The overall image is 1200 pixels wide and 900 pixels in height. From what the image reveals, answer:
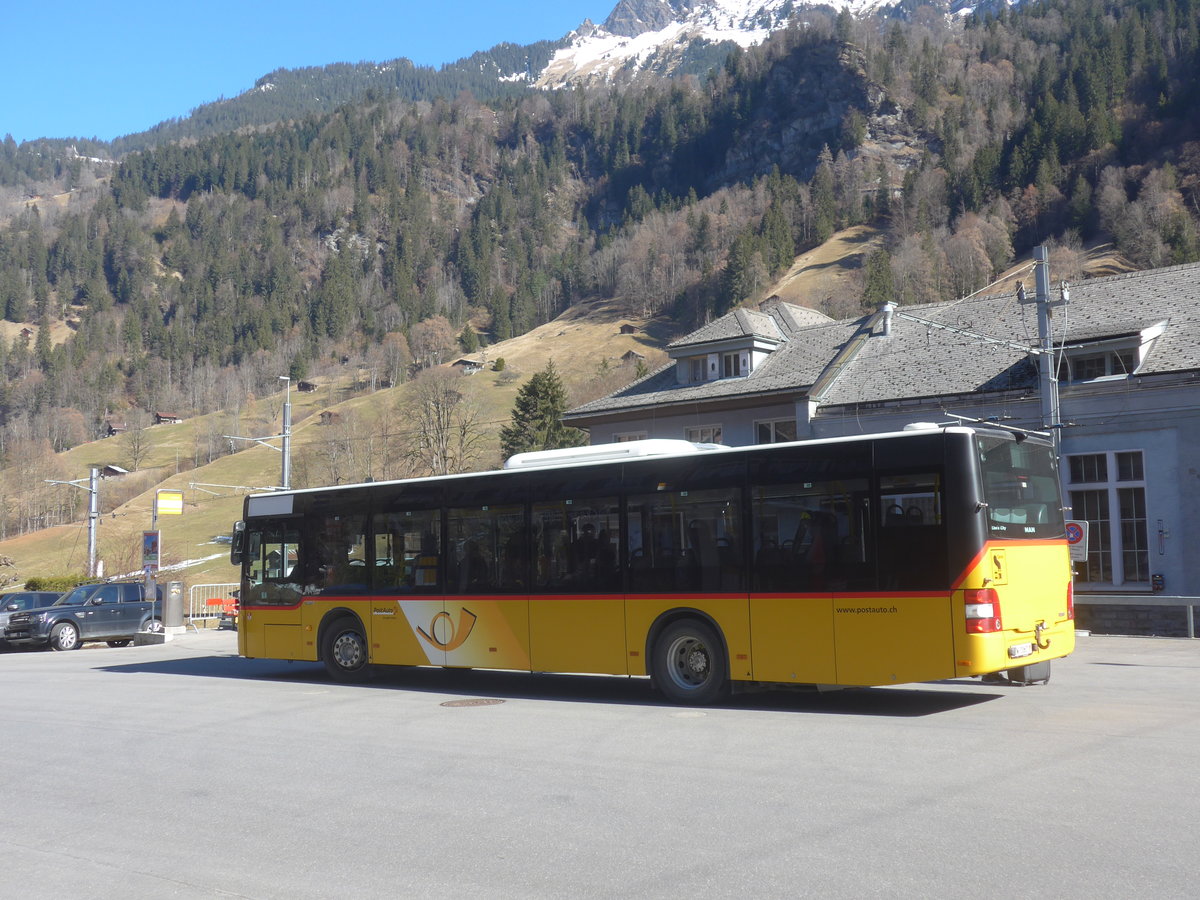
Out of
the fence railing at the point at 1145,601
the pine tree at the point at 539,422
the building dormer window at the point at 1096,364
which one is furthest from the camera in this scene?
the pine tree at the point at 539,422

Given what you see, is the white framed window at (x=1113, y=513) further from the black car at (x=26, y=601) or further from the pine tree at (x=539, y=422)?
the pine tree at (x=539, y=422)

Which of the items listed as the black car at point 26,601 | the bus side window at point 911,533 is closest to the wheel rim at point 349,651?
the bus side window at point 911,533

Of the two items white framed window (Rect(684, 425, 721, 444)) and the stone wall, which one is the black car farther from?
the stone wall

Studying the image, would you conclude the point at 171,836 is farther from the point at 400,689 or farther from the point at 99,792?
the point at 400,689

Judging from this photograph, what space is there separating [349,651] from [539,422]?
65.6 m

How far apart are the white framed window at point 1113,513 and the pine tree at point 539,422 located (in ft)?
185

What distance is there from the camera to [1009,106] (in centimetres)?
15062

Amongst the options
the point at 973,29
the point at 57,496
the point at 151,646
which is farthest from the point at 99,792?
the point at 973,29

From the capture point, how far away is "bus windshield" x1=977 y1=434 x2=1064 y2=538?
11.8 m

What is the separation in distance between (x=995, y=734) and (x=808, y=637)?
2.47 metres

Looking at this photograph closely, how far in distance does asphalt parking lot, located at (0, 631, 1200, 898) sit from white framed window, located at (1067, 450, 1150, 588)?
1214 cm

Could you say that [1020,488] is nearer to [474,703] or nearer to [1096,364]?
[474,703]

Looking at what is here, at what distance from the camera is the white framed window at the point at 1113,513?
26062 mm

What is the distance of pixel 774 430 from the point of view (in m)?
34.0
